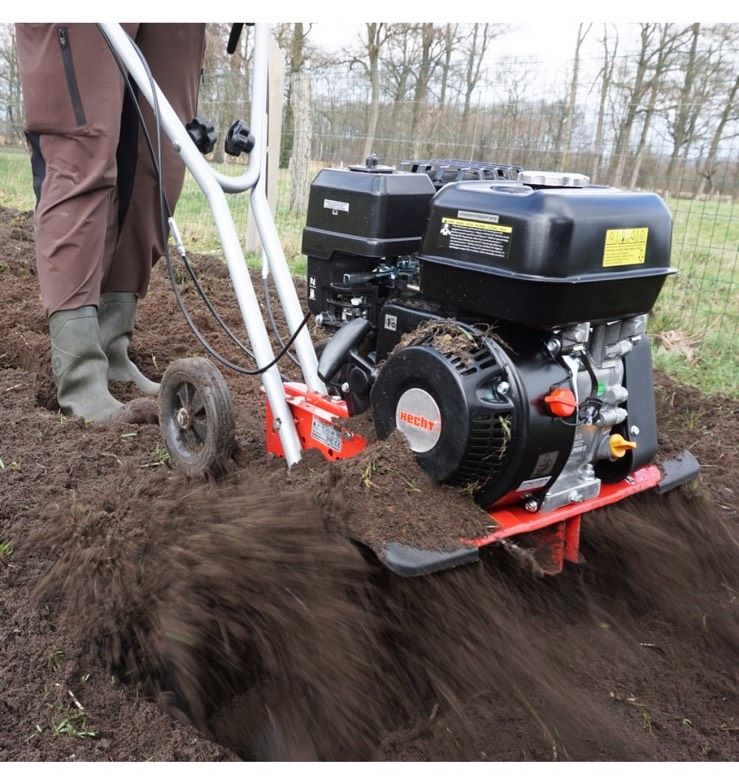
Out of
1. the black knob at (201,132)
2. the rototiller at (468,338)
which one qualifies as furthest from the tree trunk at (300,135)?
the rototiller at (468,338)

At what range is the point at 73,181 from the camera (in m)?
2.88

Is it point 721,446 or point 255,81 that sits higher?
point 255,81

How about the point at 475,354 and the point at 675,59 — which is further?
the point at 675,59

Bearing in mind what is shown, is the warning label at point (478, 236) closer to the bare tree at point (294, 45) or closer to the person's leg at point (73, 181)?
the person's leg at point (73, 181)

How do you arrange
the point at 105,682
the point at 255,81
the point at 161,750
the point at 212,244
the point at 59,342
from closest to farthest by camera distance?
the point at 161,750 → the point at 105,682 → the point at 255,81 → the point at 59,342 → the point at 212,244

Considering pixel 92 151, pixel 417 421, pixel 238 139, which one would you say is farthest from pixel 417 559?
pixel 92 151

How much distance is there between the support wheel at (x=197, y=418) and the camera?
236cm

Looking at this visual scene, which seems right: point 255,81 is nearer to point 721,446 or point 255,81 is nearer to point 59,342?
point 59,342

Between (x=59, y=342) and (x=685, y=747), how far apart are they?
7.74 ft

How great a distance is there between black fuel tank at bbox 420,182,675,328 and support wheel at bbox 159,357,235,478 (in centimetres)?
67

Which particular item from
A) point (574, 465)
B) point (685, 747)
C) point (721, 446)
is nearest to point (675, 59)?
point (721, 446)

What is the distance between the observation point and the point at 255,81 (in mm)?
2623

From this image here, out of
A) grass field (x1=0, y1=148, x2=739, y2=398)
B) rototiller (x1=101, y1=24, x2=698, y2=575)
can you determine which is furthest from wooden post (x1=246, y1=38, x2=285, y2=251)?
rototiller (x1=101, y1=24, x2=698, y2=575)

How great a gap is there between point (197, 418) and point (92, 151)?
106 centimetres
